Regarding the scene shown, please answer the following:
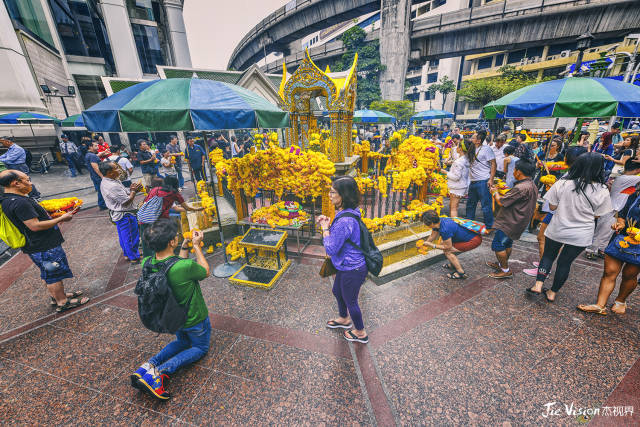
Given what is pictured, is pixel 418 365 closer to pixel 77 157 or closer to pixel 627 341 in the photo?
pixel 627 341

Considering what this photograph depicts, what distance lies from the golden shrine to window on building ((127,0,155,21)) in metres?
26.6

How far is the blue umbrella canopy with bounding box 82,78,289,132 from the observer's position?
2922 mm

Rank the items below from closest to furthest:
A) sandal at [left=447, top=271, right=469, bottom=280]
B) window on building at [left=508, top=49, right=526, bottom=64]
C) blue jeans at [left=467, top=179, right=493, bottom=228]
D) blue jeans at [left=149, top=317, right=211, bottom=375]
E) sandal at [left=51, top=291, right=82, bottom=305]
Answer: blue jeans at [left=149, top=317, right=211, bottom=375] → sandal at [left=51, top=291, right=82, bottom=305] → sandal at [left=447, top=271, right=469, bottom=280] → blue jeans at [left=467, top=179, right=493, bottom=228] → window on building at [left=508, top=49, right=526, bottom=64]

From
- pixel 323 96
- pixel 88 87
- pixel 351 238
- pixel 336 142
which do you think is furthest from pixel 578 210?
pixel 88 87

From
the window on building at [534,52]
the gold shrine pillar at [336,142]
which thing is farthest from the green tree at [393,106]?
the window on building at [534,52]

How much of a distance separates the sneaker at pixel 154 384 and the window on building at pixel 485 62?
51030mm

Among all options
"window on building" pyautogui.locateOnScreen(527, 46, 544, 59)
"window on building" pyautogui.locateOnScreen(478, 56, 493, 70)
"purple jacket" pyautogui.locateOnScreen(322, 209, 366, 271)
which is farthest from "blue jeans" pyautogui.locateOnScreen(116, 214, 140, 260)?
"window on building" pyautogui.locateOnScreen(478, 56, 493, 70)

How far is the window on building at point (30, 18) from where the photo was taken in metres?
13.4

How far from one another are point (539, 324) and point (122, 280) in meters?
6.31

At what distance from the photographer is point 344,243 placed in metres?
2.44

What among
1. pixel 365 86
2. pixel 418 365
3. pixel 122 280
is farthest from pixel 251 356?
pixel 365 86

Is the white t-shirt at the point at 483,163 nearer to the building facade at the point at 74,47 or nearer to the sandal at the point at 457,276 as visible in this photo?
the sandal at the point at 457,276

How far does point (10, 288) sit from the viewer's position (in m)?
3.98

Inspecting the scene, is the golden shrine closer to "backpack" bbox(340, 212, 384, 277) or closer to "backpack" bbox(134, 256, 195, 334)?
"backpack" bbox(340, 212, 384, 277)
